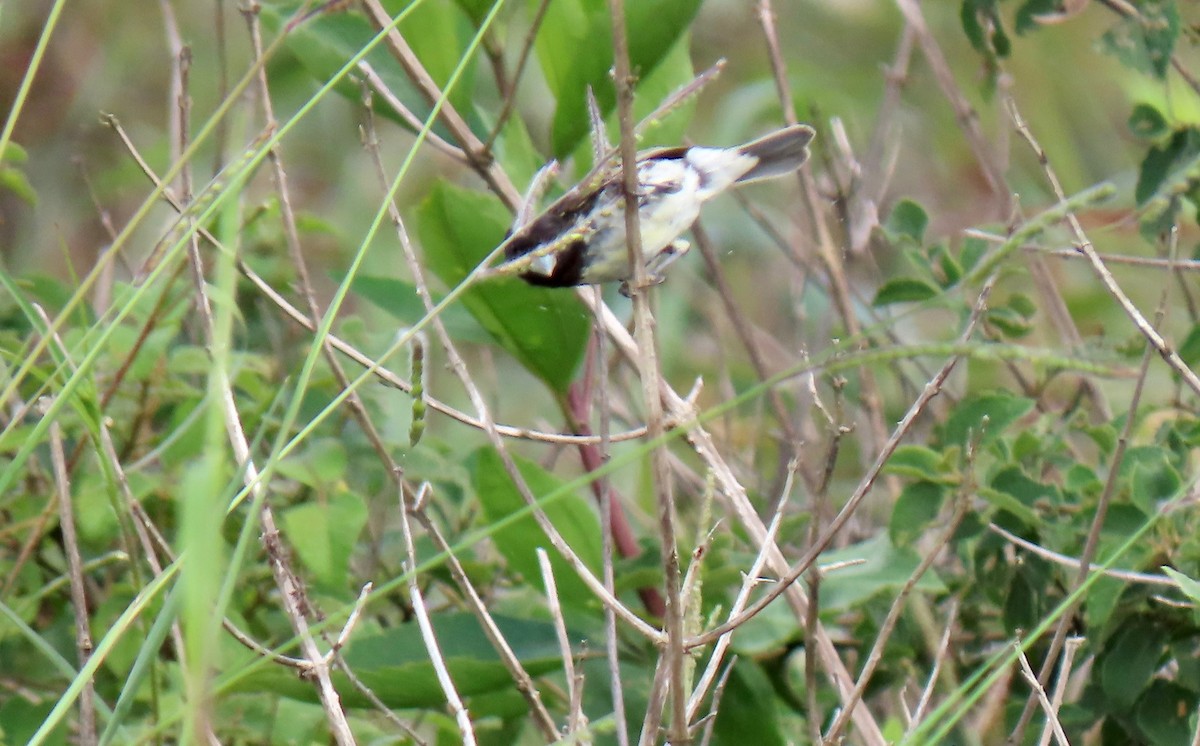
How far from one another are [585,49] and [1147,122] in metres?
0.75

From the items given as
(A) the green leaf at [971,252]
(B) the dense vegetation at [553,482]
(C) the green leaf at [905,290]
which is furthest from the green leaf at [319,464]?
(A) the green leaf at [971,252]

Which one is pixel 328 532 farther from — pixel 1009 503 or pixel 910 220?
pixel 910 220

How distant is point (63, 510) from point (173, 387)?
1.03 feet

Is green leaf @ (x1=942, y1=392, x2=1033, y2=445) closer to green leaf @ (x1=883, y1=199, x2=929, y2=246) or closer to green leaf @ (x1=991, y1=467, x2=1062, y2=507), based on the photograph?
green leaf @ (x1=991, y1=467, x2=1062, y2=507)

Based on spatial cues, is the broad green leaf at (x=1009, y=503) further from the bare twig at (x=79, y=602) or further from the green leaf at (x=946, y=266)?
the bare twig at (x=79, y=602)

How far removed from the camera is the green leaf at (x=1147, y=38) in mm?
1695

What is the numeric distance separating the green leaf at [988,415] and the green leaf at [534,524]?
48 centimetres

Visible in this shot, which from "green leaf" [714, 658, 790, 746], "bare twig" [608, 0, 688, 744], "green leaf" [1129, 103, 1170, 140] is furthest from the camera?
"green leaf" [1129, 103, 1170, 140]

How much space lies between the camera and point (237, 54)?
3613 millimetres

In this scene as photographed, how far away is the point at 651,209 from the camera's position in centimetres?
150

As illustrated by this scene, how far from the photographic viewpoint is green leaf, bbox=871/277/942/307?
170 centimetres

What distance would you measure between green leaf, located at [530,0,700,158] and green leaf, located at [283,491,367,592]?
0.54m

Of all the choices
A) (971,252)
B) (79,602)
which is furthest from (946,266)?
(79,602)

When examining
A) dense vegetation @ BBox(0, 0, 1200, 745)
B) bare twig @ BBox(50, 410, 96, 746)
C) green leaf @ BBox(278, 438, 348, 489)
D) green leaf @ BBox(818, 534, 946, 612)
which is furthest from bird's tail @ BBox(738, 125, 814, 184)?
bare twig @ BBox(50, 410, 96, 746)
